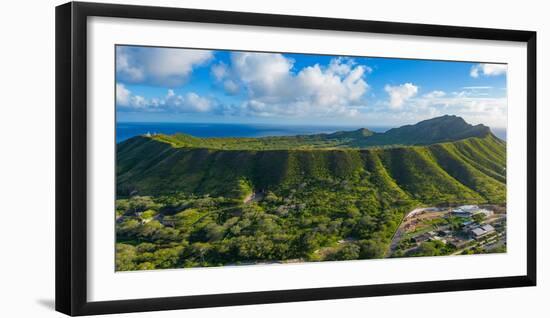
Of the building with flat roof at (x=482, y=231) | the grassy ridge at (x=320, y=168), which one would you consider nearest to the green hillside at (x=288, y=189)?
the grassy ridge at (x=320, y=168)

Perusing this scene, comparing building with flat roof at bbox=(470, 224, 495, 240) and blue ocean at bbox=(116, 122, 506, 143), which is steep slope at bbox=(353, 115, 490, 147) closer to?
blue ocean at bbox=(116, 122, 506, 143)

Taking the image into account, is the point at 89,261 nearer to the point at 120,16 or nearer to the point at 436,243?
the point at 120,16

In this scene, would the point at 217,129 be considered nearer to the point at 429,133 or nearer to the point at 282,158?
the point at 282,158

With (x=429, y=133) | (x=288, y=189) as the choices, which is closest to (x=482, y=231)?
(x=429, y=133)

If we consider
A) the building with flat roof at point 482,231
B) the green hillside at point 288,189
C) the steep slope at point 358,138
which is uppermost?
the steep slope at point 358,138

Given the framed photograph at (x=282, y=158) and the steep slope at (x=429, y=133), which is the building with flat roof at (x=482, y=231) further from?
the steep slope at (x=429, y=133)
